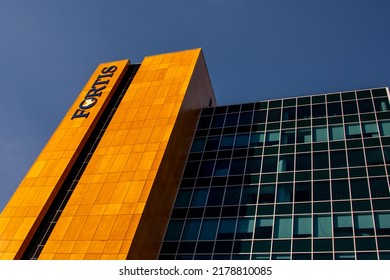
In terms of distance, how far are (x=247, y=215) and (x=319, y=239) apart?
630cm

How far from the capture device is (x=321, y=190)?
118ft

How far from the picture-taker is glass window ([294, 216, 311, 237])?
→ 3267 centimetres

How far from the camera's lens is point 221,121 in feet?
161

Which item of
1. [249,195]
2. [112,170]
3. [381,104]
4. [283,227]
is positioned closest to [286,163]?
[249,195]

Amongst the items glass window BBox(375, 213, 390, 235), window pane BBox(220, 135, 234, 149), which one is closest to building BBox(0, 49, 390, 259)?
glass window BBox(375, 213, 390, 235)

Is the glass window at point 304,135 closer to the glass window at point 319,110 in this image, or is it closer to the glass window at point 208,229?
the glass window at point 319,110

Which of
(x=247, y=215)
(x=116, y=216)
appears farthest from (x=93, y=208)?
(x=247, y=215)

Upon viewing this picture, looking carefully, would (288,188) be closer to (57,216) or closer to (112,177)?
(112,177)

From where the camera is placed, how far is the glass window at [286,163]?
3934cm

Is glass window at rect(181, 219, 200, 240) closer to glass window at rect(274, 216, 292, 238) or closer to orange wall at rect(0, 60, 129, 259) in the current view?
glass window at rect(274, 216, 292, 238)

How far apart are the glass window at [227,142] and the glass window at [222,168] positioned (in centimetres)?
240

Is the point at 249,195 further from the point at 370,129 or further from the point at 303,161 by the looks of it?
the point at 370,129

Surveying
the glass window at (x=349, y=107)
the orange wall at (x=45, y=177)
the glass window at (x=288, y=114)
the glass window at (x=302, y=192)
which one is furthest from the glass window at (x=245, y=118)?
the orange wall at (x=45, y=177)

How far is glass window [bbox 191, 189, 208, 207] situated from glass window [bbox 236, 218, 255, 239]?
4302 millimetres
